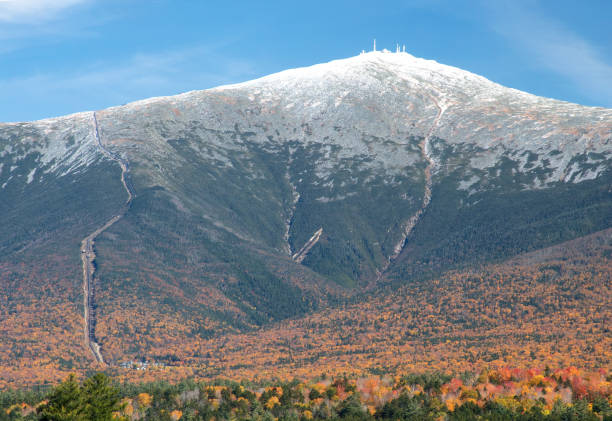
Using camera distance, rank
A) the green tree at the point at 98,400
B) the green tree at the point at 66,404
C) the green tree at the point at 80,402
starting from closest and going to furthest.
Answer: the green tree at the point at 66,404
the green tree at the point at 80,402
the green tree at the point at 98,400

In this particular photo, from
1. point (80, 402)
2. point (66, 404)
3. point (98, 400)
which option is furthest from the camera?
point (98, 400)

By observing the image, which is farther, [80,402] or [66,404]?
[80,402]

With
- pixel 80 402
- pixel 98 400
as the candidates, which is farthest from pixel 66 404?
pixel 98 400

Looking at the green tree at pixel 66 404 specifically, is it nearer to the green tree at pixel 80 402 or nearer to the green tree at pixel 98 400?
the green tree at pixel 80 402

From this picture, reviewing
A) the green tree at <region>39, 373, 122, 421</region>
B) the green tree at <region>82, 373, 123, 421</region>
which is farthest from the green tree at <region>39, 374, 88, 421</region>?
the green tree at <region>82, 373, 123, 421</region>

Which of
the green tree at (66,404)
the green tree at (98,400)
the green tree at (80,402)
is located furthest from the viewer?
the green tree at (98,400)

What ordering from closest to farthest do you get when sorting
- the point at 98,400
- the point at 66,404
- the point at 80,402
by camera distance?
the point at 66,404, the point at 80,402, the point at 98,400

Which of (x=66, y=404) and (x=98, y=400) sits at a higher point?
(x=66, y=404)

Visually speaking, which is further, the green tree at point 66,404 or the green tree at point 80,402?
the green tree at point 80,402

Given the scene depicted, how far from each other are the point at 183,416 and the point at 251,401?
15.7 metres

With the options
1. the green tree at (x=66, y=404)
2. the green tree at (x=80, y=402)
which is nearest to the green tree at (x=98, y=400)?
the green tree at (x=80, y=402)

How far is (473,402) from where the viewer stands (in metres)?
142

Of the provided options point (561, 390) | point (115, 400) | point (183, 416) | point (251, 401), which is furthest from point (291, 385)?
point (115, 400)

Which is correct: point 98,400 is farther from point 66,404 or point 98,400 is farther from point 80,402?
point 66,404
